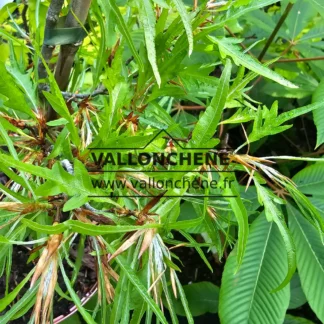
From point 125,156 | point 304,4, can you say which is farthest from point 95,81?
point 304,4

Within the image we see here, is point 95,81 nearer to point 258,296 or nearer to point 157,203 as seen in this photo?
point 157,203

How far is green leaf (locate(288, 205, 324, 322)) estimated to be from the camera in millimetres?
589

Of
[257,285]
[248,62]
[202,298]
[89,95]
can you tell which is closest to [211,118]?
[248,62]

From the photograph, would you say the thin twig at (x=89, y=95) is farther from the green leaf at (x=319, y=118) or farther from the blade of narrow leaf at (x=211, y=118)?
the green leaf at (x=319, y=118)

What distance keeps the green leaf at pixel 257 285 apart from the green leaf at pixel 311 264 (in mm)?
28

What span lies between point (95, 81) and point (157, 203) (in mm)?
142

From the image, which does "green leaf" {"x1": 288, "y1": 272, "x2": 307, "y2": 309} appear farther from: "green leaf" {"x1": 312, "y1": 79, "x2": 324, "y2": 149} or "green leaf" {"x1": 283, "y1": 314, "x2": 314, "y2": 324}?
"green leaf" {"x1": 312, "y1": 79, "x2": 324, "y2": 149}

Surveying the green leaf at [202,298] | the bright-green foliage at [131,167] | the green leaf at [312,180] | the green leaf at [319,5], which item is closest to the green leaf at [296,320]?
Answer: the green leaf at [202,298]

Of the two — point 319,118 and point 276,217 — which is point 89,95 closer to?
point 276,217

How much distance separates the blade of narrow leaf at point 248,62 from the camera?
1.05 ft

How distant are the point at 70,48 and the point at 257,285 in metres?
0.40

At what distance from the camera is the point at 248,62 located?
325 mm

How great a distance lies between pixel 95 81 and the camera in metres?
0.42

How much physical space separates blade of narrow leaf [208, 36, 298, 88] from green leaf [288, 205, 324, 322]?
0.34m
